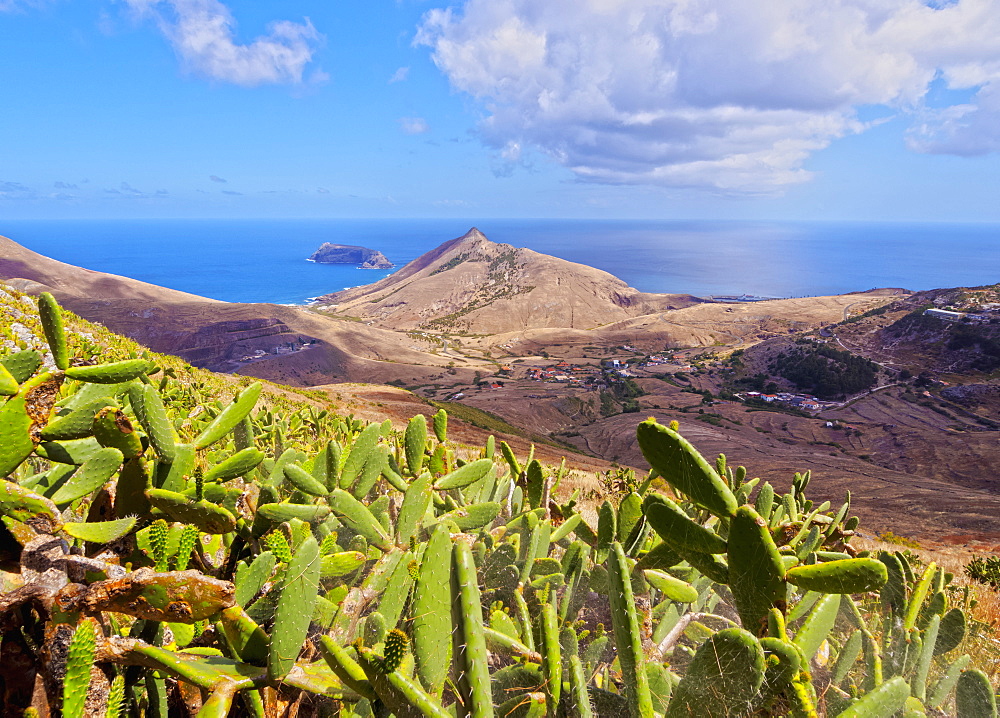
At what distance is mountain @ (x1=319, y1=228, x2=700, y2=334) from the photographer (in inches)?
4316

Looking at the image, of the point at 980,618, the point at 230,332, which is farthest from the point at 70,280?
the point at 980,618

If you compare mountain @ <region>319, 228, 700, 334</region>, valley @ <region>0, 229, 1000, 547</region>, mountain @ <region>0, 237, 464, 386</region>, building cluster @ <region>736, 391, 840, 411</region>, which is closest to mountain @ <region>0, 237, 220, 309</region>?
mountain @ <region>0, 237, 464, 386</region>

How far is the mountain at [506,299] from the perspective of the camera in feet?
360

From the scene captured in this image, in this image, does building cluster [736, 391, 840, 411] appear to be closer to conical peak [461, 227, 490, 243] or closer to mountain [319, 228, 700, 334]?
mountain [319, 228, 700, 334]

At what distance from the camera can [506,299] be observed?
376 ft

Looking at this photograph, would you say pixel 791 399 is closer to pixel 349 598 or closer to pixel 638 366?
pixel 638 366

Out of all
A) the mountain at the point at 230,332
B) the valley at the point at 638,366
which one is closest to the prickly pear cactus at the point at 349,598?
the valley at the point at 638,366

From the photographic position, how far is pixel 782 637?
4.83 ft

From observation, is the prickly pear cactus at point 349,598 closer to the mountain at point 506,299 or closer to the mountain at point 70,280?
the mountain at point 70,280

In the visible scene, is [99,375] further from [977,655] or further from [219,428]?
[977,655]

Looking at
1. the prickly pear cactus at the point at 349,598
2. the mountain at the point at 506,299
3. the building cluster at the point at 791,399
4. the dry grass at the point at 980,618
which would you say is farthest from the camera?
the mountain at the point at 506,299

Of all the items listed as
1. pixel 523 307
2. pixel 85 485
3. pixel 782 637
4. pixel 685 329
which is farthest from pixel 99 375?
pixel 523 307

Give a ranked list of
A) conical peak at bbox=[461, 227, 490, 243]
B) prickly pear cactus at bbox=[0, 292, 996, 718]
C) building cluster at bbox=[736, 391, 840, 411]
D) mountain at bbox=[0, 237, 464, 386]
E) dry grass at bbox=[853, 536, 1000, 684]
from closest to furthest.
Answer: prickly pear cactus at bbox=[0, 292, 996, 718]
dry grass at bbox=[853, 536, 1000, 684]
building cluster at bbox=[736, 391, 840, 411]
mountain at bbox=[0, 237, 464, 386]
conical peak at bbox=[461, 227, 490, 243]

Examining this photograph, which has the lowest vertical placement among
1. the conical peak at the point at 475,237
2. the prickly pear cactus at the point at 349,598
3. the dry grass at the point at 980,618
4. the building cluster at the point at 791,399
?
the building cluster at the point at 791,399
